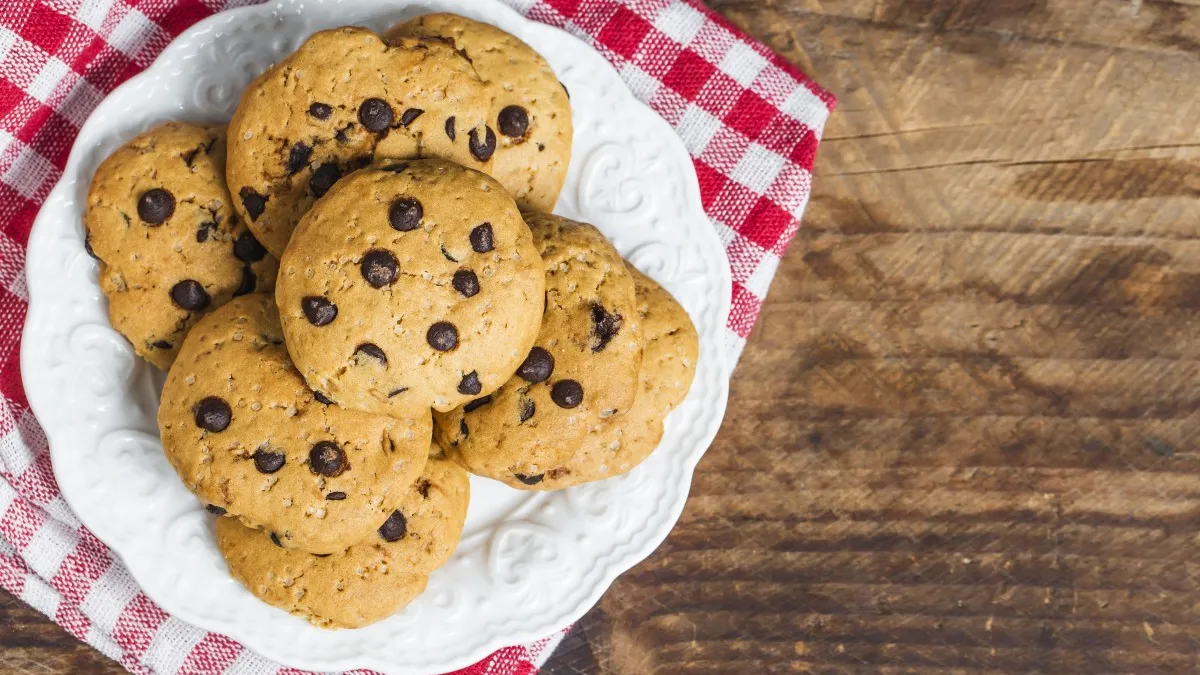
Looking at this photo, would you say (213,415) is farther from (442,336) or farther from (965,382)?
(965,382)

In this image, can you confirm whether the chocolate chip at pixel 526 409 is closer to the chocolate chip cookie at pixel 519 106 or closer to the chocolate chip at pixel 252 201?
the chocolate chip cookie at pixel 519 106

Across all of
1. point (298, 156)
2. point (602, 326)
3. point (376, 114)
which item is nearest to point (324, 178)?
point (298, 156)

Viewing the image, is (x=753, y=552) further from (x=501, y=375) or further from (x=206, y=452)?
(x=206, y=452)

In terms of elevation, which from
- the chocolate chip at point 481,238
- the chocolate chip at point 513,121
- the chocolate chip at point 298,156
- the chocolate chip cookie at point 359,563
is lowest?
the chocolate chip cookie at point 359,563

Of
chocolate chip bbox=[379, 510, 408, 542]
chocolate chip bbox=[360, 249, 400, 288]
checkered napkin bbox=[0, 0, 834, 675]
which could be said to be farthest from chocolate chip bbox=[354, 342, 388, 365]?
checkered napkin bbox=[0, 0, 834, 675]

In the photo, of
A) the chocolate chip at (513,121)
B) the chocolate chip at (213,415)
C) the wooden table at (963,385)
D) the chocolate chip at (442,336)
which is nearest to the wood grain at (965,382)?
the wooden table at (963,385)

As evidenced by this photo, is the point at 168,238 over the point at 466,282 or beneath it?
beneath
